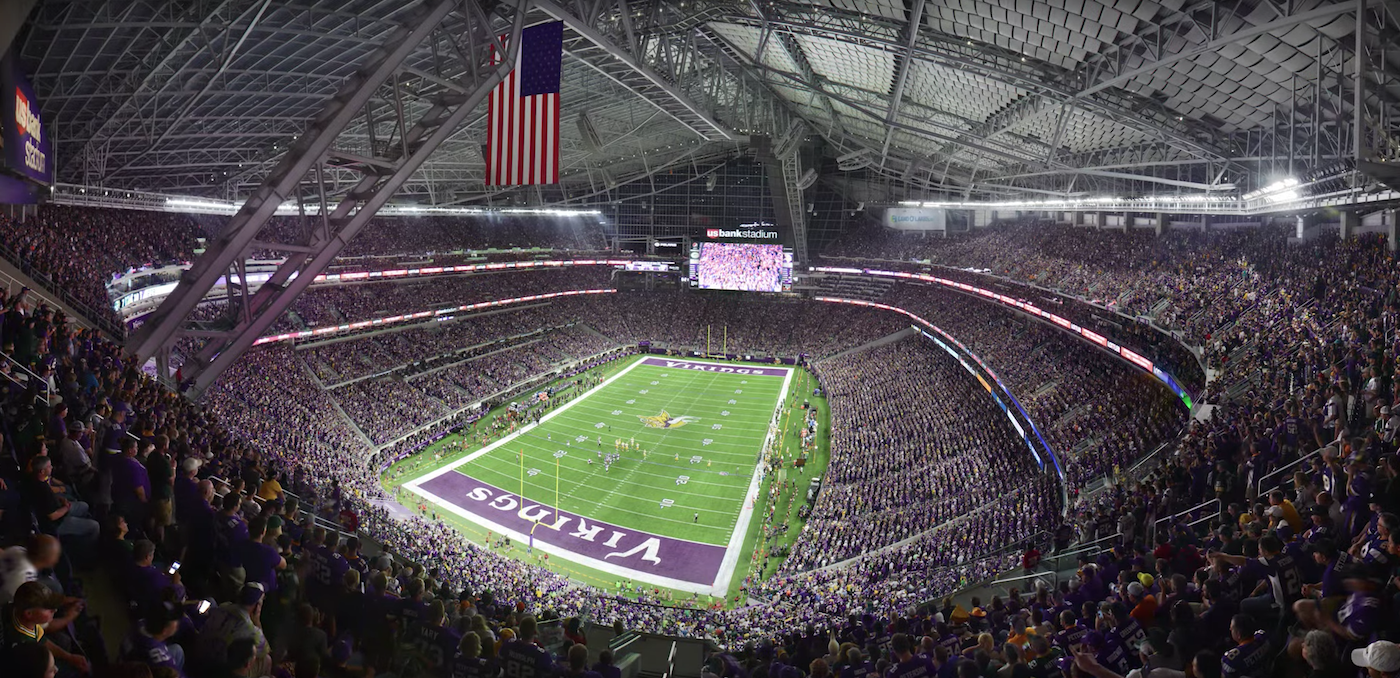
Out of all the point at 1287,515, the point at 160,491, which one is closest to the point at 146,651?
the point at 160,491

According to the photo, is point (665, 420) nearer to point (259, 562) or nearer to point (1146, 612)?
point (1146, 612)

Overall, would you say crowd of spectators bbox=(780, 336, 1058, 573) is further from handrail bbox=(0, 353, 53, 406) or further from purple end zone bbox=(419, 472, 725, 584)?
handrail bbox=(0, 353, 53, 406)

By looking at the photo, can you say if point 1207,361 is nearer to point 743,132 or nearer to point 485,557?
point 485,557

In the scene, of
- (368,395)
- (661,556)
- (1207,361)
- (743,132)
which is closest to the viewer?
(1207,361)

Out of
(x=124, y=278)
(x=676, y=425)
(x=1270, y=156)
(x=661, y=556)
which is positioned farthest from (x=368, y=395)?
(x=1270, y=156)

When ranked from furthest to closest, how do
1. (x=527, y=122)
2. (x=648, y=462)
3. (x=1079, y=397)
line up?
1. (x=648, y=462)
2. (x=1079, y=397)
3. (x=527, y=122)

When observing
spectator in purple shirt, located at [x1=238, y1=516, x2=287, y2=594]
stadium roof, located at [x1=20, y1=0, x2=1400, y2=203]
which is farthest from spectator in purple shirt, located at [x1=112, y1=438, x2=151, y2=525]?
stadium roof, located at [x1=20, y1=0, x2=1400, y2=203]
